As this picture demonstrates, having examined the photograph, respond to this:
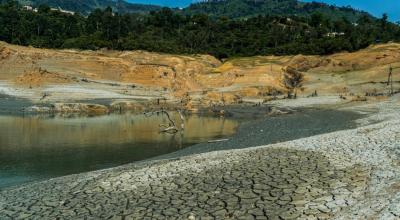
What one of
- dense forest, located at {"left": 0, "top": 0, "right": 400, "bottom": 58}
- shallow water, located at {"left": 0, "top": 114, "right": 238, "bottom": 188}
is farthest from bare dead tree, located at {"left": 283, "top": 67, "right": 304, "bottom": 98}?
shallow water, located at {"left": 0, "top": 114, "right": 238, "bottom": 188}

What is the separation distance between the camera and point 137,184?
18391mm

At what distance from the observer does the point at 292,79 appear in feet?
304

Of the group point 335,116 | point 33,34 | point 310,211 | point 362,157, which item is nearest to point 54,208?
point 310,211

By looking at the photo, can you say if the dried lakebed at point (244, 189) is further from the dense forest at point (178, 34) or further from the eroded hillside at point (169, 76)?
the dense forest at point (178, 34)

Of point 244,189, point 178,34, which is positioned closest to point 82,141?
point 244,189

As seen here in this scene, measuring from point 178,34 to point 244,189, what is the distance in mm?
118798

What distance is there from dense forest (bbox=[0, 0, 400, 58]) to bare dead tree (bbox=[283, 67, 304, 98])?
2086 cm

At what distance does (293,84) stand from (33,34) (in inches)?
2606

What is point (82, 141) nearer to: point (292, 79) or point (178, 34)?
point (292, 79)

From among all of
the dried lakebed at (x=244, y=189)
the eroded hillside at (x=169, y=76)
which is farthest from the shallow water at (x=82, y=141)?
the eroded hillside at (x=169, y=76)

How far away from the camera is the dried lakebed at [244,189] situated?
13812 millimetres

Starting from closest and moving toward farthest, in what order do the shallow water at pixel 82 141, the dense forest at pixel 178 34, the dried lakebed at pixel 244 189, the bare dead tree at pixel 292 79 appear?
1. the dried lakebed at pixel 244 189
2. the shallow water at pixel 82 141
3. the bare dead tree at pixel 292 79
4. the dense forest at pixel 178 34

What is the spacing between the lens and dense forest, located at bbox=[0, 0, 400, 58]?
111 m

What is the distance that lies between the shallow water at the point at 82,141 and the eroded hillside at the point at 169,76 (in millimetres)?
18418
